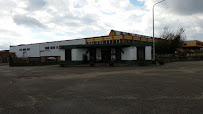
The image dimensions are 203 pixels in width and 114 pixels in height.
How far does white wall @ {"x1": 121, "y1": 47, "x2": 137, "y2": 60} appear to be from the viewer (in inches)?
883

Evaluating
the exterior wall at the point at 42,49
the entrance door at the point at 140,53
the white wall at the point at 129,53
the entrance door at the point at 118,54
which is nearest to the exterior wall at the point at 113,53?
the entrance door at the point at 118,54

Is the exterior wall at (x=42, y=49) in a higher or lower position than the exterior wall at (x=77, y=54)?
higher

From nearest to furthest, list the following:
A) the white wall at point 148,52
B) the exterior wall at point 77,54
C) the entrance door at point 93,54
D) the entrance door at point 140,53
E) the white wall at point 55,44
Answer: the white wall at point 148,52 < the entrance door at point 140,53 < the exterior wall at point 77,54 < the entrance door at point 93,54 < the white wall at point 55,44

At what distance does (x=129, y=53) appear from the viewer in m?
22.8

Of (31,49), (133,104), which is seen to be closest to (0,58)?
(31,49)

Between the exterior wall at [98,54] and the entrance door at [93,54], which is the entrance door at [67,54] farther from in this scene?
the exterior wall at [98,54]

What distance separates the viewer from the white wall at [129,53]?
22.4 m

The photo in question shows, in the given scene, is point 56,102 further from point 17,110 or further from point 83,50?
point 83,50

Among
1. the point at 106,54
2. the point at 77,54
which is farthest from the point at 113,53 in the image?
the point at 77,54

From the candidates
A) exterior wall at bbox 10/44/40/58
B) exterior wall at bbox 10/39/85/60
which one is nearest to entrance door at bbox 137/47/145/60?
exterior wall at bbox 10/39/85/60

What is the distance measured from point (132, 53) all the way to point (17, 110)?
773 inches

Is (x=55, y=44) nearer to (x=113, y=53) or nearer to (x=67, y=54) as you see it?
(x=67, y=54)

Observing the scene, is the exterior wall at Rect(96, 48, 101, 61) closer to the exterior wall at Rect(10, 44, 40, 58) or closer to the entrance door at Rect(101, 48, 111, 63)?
the entrance door at Rect(101, 48, 111, 63)

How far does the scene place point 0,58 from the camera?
52.8 metres
